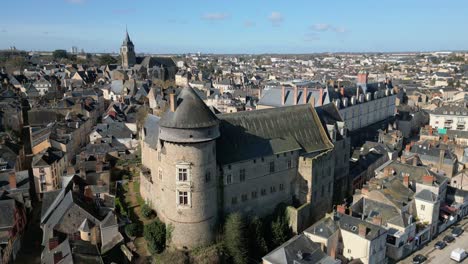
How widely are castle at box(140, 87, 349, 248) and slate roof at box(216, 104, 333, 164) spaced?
9 centimetres

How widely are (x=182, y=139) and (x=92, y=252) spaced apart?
1147 centimetres

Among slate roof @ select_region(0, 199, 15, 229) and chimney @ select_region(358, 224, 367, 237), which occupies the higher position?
slate roof @ select_region(0, 199, 15, 229)

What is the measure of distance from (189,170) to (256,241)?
31.1 feet

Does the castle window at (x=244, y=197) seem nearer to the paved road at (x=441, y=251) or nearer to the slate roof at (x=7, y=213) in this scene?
the paved road at (x=441, y=251)

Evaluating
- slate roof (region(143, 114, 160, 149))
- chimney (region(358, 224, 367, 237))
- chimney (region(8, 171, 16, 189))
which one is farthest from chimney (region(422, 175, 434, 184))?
chimney (region(8, 171, 16, 189))

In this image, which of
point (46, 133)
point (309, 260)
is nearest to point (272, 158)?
point (309, 260)

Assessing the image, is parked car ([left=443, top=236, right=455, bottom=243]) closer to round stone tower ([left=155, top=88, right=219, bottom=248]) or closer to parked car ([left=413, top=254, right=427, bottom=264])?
parked car ([left=413, top=254, right=427, bottom=264])

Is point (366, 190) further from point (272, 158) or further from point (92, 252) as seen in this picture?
point (92, 252)

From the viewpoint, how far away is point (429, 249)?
123 feet

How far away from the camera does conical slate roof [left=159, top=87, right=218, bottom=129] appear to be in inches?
1163

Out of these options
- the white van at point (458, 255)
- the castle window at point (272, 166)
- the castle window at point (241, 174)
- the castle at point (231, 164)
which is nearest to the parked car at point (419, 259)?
the white van at point (458, 255)

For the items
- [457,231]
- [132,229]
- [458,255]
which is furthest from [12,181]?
[457,231]

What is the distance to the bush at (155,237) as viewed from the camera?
33469 millimetres

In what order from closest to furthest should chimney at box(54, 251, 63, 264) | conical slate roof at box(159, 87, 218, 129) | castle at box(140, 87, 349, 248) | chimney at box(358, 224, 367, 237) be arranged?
chimney at box(54, 251, 63, 264) → conical slate roof at box(159, 87, 218, 129) → castle at box(140, 87, 349, 248) → chimney at box(358, 224, 367, 237)
